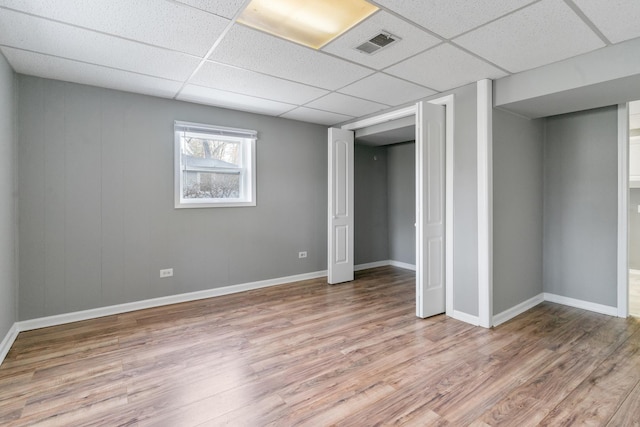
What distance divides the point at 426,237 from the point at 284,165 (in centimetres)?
237

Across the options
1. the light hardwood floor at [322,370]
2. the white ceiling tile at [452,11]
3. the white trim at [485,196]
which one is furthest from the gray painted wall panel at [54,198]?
the white trim at [485,196]

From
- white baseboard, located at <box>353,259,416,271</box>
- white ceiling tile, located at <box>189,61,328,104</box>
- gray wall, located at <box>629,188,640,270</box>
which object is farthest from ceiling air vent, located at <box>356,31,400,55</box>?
gray wall, located at <box>629,188,640,270</box>

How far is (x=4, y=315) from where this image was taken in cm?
269

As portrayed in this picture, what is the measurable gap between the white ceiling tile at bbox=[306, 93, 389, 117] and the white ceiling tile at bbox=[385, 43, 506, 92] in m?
0.84

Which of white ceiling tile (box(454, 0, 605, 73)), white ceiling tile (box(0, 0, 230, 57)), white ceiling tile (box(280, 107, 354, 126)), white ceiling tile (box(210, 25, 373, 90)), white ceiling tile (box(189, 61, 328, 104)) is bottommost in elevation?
white ceiling tile (box(454, 0, 605, 73))

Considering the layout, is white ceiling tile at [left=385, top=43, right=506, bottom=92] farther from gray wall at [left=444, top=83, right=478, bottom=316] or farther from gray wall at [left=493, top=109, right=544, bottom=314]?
gray wall at [left=493, top=109, right=544, bottom=314]

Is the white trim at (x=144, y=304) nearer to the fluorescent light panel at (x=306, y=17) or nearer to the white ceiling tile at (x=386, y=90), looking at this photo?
the white ceiling tile at (x=386, y=90)

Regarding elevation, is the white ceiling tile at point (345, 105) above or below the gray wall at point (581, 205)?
above

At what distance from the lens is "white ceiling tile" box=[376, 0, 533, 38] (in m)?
1.94

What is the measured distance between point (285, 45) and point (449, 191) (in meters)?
2.20

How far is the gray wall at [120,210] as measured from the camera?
3170 mm

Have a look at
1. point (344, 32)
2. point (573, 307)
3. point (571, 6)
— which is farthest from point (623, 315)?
point (344, 32)

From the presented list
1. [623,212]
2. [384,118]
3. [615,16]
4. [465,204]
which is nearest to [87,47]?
[384,118]

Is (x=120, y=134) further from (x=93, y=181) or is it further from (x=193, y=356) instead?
(x=193, y=356)
